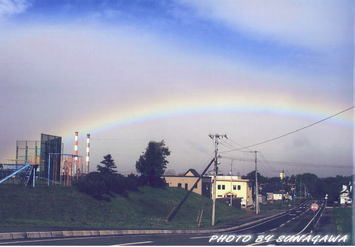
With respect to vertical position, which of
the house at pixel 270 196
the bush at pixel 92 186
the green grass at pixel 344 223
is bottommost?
the house at pixel 270 196

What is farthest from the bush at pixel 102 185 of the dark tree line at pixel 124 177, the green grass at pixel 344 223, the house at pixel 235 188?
the house at pixel 235 188

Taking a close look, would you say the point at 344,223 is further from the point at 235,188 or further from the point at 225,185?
the point at 225,185

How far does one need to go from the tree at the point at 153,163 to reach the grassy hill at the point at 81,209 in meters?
9.91

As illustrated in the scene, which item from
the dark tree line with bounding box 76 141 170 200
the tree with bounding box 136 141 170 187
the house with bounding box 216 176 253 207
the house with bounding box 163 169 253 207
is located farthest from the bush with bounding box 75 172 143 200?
the house with bounding box 216 176 253 207

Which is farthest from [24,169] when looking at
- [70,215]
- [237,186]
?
[237,186]

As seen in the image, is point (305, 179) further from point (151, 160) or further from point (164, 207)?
point (164, 207)

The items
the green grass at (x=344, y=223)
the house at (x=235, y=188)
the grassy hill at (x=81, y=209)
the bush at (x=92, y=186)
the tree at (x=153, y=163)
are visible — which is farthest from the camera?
the house at (x=235, y=188)

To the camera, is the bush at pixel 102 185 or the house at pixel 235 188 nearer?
the bush at pixel 102 185

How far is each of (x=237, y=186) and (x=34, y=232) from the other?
Answer: 8779 cm

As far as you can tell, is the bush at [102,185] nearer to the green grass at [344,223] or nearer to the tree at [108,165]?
the tree at [108,165]

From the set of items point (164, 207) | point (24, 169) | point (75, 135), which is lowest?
point (164, 207)

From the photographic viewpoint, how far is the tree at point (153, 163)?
73000 millimetres

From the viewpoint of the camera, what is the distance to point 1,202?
39.4 m

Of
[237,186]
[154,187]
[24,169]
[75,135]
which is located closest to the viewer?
[24,169]
